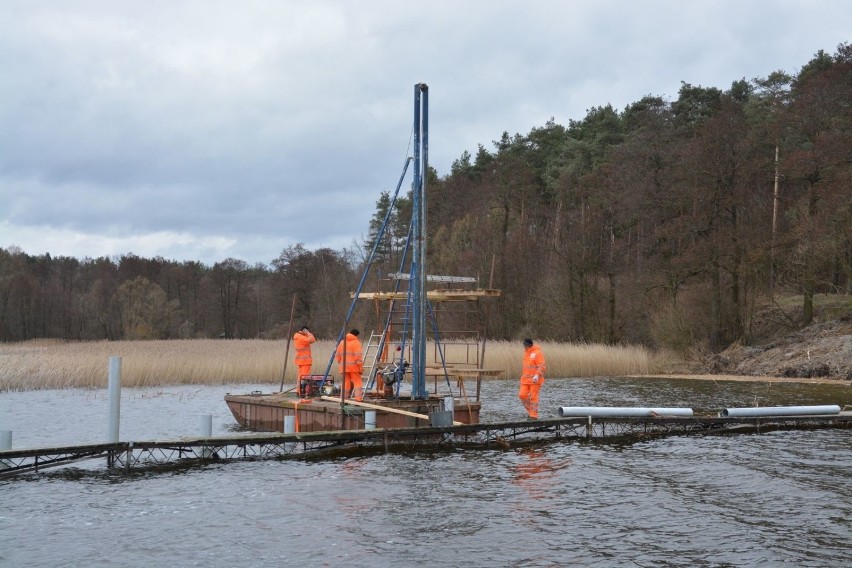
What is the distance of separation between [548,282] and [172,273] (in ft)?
190

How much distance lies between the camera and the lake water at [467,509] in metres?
9.76

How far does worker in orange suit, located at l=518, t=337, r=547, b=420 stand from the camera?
18344 millimetres

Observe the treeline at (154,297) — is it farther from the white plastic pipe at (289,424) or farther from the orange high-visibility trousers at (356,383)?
the white plastic pipe at (289,424)

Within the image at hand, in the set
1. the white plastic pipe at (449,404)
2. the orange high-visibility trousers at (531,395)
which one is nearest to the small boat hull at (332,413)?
the white plastic pipe at (449,404)

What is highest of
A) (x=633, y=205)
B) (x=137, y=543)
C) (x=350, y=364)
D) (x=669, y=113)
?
(x=669, y=113)

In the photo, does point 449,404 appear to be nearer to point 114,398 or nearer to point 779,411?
point 114,398

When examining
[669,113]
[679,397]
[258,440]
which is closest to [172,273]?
[669,113]

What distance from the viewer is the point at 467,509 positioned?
11750 mm

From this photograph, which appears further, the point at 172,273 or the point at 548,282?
the point at 172,273

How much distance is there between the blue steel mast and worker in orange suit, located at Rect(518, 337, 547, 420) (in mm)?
2254

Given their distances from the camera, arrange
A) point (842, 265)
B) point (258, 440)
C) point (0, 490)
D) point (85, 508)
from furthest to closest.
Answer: point (842, 265), point (258, 440), point (0, 490), point (85, 508)

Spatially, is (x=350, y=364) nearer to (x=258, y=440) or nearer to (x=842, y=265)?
(x=258, y=440)

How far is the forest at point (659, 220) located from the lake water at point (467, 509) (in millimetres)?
10438

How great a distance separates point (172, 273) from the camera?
9431 centimetres
